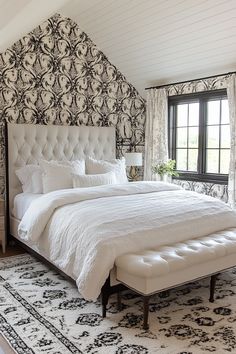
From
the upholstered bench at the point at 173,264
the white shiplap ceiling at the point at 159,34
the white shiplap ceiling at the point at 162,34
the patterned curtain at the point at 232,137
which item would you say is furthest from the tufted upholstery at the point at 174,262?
the white shiplap ceiling at the point at 162,34

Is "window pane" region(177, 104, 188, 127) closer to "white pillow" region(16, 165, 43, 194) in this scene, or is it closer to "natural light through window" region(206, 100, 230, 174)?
"natural light through window" region(206, 100, 230, 174)

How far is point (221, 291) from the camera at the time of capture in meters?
3.34

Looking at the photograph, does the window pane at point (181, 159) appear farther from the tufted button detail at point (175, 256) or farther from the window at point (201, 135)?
the tufted button detail at point (175, 256)

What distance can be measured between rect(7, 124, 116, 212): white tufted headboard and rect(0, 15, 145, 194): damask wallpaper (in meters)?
0.17

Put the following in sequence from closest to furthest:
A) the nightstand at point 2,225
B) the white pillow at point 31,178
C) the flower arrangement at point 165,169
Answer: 1. the nightstand at point 2,225
2. the white pillow at point 31,178
3. the flower arrangement at point 165,169

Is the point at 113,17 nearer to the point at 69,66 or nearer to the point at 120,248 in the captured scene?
the point at 69,66

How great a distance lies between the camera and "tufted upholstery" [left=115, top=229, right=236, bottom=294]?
2.57m

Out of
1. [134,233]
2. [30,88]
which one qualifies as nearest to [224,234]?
[134,233]

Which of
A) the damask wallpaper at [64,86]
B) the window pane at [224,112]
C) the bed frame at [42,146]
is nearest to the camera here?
the bed frame at [42,146]

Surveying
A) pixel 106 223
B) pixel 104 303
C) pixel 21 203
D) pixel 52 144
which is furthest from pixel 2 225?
pixel 104 303

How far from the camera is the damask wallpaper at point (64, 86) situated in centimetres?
492

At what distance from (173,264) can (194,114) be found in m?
3.40

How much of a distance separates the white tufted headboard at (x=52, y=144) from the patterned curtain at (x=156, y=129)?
1.95ft

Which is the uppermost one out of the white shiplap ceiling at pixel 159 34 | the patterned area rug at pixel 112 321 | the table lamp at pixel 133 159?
the white shiplap ceiling at pixel 159 34
